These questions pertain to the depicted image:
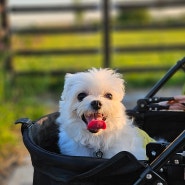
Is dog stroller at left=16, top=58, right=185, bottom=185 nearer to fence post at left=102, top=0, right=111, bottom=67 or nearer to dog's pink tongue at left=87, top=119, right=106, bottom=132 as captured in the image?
dog's pink tongue at left=87, top=119, right=106, bottom=132

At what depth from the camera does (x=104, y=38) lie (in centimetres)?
794

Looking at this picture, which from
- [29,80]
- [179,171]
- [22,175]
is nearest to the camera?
[179,171]

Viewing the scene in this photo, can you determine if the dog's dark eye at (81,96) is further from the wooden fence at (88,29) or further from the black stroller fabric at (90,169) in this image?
the wooden fence at (88,29)

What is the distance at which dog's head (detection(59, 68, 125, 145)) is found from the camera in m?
2.61

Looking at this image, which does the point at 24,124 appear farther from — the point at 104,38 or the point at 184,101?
the point at 104,38

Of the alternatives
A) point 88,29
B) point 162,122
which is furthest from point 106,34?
point 162,122

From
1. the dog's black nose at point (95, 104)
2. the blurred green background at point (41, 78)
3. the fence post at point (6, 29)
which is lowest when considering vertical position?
the dog's black nose at point (95, 104)

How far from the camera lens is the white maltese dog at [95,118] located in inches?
A: 106

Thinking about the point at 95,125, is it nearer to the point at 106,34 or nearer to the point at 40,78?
the point at 40,78

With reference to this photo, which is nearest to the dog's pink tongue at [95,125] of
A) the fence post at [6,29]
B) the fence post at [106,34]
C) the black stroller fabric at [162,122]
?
the black stroller fabric at [162,122]

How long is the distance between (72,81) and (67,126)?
245mm

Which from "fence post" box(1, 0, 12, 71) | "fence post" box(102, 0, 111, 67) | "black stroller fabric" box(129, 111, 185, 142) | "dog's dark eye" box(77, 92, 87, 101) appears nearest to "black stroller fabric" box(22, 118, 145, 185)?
"dog's dark eye" box(77, 92, 87, 101)

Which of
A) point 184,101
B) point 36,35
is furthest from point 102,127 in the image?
point 36,35

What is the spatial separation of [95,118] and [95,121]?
0.03 m
